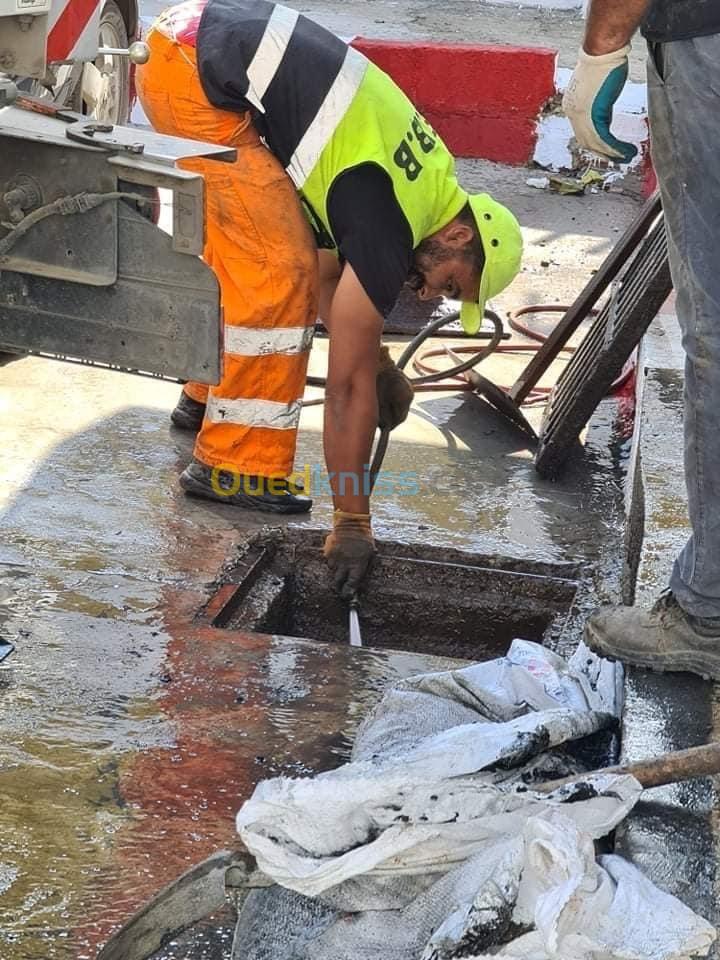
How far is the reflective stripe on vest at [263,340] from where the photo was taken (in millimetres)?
4457

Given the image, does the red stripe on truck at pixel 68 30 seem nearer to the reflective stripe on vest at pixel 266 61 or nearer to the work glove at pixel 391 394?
the reflective stripe on vest at pixel 266 61

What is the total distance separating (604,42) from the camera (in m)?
2.63

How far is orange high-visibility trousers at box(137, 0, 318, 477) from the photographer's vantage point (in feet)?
14.2

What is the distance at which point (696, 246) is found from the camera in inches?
108

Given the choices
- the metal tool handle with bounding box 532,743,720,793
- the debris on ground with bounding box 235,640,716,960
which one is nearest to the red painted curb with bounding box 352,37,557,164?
the debris on ground with bounding box 235,640,716,960

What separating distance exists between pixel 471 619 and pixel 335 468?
63 cm

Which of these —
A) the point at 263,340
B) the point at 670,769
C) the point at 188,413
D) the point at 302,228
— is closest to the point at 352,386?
the point at 263,340

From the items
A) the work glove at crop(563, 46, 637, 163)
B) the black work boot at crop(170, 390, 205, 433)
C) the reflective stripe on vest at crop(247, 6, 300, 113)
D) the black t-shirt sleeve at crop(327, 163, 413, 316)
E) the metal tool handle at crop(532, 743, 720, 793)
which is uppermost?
the work glove at crop(563, 46, 637, 163)

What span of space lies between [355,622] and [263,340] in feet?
3.20

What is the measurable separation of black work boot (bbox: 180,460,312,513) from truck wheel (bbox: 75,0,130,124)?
2.39 m

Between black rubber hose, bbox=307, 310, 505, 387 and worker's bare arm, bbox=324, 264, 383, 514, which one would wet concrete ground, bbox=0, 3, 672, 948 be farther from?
worker's bare arm, bbox=324, 264, 383, 514

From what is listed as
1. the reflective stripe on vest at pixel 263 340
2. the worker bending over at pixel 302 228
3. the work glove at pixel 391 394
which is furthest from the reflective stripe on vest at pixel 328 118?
the work glove at pixel 391 394

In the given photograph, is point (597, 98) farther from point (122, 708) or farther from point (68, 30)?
point (68, 30)

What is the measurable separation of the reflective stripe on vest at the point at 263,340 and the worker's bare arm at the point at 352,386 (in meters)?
0.41
